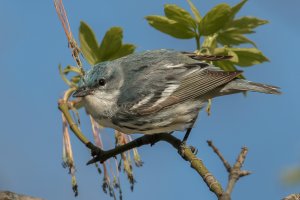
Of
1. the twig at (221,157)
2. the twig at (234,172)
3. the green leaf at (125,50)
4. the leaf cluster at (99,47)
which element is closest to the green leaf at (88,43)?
the leaf cluster at (99,47)

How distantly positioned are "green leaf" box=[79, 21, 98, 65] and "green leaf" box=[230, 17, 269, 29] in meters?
0.98

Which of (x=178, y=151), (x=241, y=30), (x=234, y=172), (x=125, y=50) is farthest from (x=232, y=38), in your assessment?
(x=234, y=172)

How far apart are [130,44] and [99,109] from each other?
81 centimetres

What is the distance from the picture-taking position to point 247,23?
3512 mm

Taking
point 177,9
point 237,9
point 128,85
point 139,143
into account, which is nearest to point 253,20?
point 237,9

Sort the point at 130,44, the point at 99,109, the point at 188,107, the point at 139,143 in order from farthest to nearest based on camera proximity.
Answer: the point at 188,107 → the point at 99,109 → the point at 139,143 → the point at 130,44

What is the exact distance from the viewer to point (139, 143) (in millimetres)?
3883

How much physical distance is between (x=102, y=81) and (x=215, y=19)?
1518 millimetres

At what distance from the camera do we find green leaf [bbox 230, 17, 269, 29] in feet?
11.4

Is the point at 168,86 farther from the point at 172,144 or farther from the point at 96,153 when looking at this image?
the point at 96,153

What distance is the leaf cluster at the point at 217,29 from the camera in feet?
11.3

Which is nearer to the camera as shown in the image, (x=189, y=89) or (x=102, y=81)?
(x=102, y=81)

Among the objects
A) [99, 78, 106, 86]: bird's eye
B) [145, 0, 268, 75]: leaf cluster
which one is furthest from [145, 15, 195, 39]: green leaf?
[99, 78, 106, 86]: bird's eye

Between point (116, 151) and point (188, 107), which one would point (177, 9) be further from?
point (188, 107)
